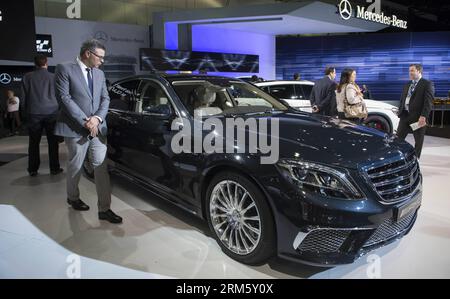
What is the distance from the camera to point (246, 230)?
271 cm

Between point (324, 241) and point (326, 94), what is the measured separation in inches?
175

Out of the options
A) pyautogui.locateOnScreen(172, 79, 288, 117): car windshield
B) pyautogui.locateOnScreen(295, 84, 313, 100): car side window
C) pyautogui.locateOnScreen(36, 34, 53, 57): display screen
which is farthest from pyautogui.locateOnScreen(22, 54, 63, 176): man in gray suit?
pyautogui.locateOnScreen(36, 34, 53, 57): display screen

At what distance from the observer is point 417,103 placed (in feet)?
17.7

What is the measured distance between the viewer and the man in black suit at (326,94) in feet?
20.7

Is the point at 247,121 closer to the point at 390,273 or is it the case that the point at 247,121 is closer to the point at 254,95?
the point at 254,95

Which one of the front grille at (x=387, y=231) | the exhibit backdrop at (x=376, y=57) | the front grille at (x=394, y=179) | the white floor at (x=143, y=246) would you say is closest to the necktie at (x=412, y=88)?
the white floor at (x=143, y=246)

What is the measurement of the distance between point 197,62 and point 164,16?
71.4 inches

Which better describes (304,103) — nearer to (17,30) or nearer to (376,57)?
(17,30)

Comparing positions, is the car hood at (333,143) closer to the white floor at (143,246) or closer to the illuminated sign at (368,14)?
the white floor at (143,246)

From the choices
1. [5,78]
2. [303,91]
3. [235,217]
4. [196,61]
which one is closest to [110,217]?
[235,217]

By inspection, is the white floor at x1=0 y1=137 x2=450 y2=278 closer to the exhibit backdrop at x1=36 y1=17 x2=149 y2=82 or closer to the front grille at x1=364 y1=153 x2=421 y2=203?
the front grille at x1=364 y1=153 x2=421 y2=203

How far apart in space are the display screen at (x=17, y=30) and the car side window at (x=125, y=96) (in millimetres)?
2505

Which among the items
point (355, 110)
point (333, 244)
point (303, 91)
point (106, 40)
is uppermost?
point (106, 40)

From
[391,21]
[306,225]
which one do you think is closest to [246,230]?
[306,225]
